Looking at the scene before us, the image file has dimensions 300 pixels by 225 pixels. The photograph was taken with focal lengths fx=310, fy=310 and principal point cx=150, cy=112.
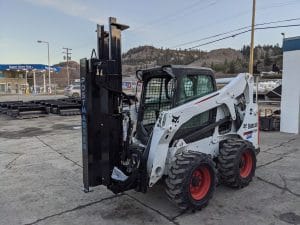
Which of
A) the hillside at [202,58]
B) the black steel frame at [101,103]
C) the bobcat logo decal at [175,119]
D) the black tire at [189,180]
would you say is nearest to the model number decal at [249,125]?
the black tire at [189,180]

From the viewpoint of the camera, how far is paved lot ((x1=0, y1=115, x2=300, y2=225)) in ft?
13.8

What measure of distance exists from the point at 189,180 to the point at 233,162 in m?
1.12

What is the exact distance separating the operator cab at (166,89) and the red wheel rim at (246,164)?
1.17m

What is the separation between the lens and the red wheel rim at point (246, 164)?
17.6ft

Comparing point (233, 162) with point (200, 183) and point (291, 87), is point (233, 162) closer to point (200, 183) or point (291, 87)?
point (200, 183)

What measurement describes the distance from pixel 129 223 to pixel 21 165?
4.08 meters

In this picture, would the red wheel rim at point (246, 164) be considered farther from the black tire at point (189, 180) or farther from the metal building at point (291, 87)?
the metal building at point (291, 87)

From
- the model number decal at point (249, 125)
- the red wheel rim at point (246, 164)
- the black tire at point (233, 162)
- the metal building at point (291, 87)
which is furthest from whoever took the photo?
the metal building at point (291, 87)

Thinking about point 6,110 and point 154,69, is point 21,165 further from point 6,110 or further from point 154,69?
point 6,110

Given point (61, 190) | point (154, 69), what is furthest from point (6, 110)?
point (154, 69)

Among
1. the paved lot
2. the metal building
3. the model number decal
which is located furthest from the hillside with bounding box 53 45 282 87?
the model number decal

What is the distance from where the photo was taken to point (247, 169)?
5.46 metres

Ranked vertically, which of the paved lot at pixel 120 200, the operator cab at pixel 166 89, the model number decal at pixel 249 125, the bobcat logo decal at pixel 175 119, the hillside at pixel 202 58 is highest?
the hillside at pixel 202 58

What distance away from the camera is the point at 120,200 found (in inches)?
191
